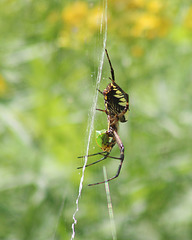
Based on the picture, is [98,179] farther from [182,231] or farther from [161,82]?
[161,82]

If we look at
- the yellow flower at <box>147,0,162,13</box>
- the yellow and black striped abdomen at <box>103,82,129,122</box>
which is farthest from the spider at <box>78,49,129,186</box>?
the yellow flower at <box>147,0,162,13</box>

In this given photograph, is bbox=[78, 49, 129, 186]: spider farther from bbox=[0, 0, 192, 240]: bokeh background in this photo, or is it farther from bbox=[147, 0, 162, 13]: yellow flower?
bbox=[147, 0, 162, 13]: yellow flower

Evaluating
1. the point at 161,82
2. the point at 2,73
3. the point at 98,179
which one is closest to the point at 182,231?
the point at 98,179

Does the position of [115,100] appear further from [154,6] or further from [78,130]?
[154,6]

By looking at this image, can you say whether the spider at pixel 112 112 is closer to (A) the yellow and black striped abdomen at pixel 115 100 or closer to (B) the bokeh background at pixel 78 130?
(A) the yellow and black striped abdomen at pixel 115 100

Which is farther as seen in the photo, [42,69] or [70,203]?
[42,69]

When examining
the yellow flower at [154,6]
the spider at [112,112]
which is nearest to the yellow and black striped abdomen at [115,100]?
the spider at [112,112]

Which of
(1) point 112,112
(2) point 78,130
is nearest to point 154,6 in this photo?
(2) point 78,130

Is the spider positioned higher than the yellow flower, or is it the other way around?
the yellow flower
